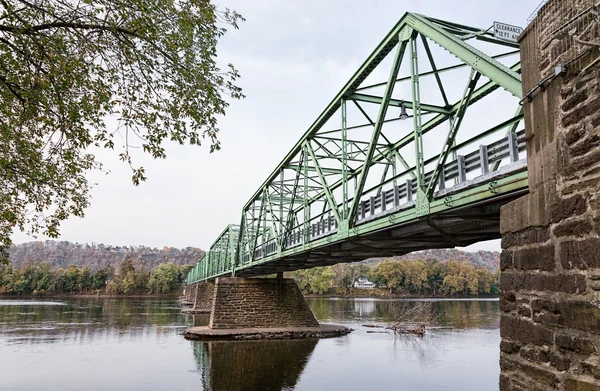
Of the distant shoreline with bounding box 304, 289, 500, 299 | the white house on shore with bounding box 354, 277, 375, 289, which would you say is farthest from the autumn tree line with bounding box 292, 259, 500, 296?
the white house on shore with bounding box 354, 277, 375, 289

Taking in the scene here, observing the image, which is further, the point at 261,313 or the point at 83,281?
the point at 83,281

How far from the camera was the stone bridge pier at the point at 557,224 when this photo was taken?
4.83 metres

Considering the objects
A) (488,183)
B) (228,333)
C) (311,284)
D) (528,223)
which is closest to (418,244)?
(488,183)

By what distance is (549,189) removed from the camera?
5.53 m

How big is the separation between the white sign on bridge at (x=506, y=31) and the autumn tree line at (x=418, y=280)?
108 meters

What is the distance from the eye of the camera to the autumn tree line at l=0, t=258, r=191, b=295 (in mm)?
119625

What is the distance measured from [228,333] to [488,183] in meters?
27.0

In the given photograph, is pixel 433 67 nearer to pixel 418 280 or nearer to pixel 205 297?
pixel 205 297

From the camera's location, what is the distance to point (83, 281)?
127m

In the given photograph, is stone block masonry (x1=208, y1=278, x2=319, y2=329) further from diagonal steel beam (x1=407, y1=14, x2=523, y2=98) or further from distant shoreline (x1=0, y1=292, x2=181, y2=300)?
distant shoreline (x1=0, y1=292, x2=181, y2=300)

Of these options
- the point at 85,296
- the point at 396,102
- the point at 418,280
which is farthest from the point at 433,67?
the point at 85,296

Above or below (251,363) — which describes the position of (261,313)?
above

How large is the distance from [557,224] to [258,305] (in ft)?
108

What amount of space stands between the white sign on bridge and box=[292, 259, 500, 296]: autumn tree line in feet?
355
